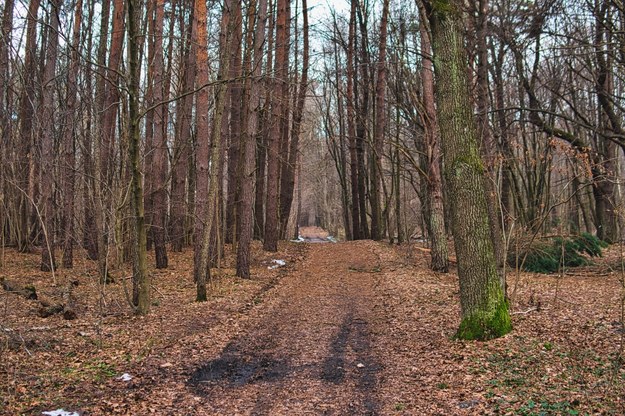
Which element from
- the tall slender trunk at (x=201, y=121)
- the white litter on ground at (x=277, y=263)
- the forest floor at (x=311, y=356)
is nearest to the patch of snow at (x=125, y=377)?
the forest floor at (x=311, y=356)

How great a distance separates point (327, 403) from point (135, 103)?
5383mm

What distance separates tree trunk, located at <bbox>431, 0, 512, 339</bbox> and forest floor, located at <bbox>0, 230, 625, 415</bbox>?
399 millimetres

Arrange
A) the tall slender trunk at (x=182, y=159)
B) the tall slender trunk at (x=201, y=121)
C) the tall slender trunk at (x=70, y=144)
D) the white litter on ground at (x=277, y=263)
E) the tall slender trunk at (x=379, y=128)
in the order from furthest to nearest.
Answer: the tall slender trunk at (x=379, y=128), the tall slender trunk at (x=182, y=159), the white litter on ground at (x=277, y=263), the tall slender trunk at (x=70, y=144), the tall slender trunk at (x=201, y=121)

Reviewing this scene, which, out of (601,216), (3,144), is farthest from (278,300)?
(601,216)

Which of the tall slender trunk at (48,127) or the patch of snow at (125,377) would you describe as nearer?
the patch of snow at (125,377)

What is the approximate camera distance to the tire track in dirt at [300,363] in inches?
208

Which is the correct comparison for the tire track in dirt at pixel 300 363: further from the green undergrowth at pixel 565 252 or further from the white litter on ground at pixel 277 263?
the green undergrowth at pixel 565 252

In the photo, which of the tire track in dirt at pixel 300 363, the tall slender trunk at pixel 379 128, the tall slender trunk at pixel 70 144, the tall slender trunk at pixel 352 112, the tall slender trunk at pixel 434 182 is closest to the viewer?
the tire track in dirt at pixel 300 363

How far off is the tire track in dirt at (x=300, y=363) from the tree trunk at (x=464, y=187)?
5.19 ft

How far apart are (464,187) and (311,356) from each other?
10.00 ft

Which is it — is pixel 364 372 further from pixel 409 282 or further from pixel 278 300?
pixel 409 282

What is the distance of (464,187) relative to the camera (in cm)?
705

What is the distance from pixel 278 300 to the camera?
1102cm

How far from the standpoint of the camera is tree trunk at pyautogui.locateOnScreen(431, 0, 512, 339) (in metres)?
6.98
